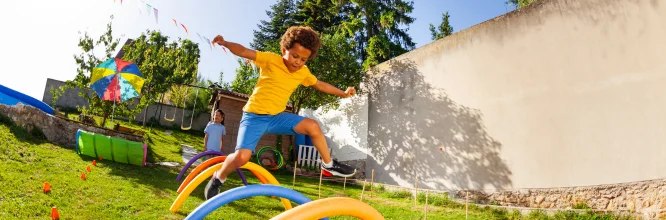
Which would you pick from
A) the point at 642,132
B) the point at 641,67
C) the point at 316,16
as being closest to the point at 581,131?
the point at 642,132

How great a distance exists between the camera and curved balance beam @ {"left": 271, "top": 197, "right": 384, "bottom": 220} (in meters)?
2.04

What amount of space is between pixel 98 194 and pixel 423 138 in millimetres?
8267

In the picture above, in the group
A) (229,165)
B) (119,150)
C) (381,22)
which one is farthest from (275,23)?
(229,165)

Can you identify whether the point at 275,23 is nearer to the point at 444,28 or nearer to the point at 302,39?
the point at 444,28

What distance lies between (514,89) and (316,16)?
18.1 m

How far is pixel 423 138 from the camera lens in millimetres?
11367

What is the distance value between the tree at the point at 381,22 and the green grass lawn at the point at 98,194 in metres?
13.4

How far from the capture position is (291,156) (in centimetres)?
1584

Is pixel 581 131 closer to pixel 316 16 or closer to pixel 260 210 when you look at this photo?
pixel 260 210

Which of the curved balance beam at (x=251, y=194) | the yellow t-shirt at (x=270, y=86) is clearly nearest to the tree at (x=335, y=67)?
the yellow t-shirt at (x=270, y=86)

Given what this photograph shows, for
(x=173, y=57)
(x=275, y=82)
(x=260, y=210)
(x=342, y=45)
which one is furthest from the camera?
(x=173, y=57)

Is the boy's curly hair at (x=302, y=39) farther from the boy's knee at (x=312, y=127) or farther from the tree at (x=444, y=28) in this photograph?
the tree at (x=444, y=28)

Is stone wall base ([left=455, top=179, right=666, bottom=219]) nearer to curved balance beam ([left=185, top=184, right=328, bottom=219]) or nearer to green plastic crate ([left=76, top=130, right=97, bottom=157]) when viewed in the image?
curved balance beam ([left=185, top=184, right=328, bottom=219])

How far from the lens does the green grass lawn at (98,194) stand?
443 centimetres
